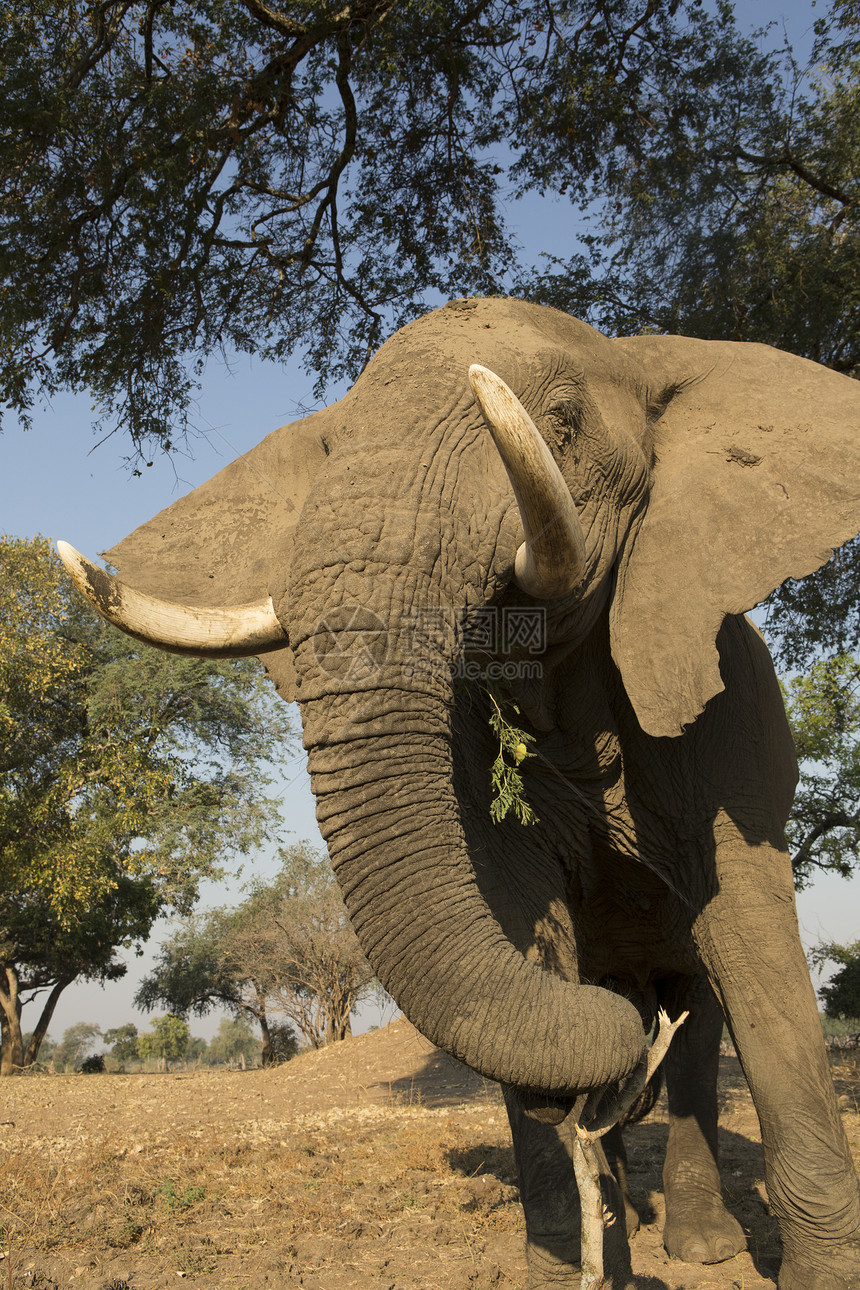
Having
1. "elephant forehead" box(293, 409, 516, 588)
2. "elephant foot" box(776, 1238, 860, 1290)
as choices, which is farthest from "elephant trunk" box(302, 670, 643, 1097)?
"elephant foot" box(776, 1238, 860, 1290)

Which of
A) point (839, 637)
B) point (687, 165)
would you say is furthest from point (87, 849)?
point (687, 165)

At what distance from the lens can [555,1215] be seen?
417 cm

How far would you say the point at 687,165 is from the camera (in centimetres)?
995

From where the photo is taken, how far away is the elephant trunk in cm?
297

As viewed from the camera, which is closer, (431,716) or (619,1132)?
(431,716)

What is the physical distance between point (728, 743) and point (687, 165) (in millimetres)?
7418

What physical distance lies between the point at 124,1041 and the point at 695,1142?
53.3 meters

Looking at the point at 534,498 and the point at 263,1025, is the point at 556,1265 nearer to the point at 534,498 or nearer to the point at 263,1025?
the point at 534,498

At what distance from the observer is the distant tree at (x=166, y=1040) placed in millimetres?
36169

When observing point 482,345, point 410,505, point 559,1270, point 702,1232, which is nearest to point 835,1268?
point 559,1270

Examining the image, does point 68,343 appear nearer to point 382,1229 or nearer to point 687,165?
point 687,165

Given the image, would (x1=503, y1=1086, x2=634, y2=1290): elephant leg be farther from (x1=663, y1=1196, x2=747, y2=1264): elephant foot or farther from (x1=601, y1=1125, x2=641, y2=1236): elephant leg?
(x1=601, y1=1125, x2=641, y2=1236): elephant leg

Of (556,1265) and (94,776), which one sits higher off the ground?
(94,776)

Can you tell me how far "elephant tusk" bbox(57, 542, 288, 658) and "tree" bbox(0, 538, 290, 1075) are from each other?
15590 millimetres
